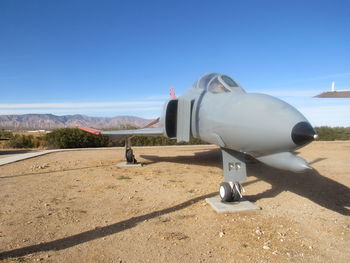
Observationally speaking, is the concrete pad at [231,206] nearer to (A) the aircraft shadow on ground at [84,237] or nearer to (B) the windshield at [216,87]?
(A) the aircraft shadow on ground at [84,237]

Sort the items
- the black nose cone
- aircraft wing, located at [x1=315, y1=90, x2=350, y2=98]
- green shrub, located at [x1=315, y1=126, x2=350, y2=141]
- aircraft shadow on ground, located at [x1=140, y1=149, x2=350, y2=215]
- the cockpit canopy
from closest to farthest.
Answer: the black nose cone → the cockpit canopy → aircraft shadow on ground, located at [x1=140, y1=149, x2=350, y2=215] → aircraft wing, located at [x1=315, y1=90, x2=350, y2=98] → green shrub, located at [x1=315, y1=126, x2=350, y2=141]

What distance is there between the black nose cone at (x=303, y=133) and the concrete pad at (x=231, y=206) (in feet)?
8.27

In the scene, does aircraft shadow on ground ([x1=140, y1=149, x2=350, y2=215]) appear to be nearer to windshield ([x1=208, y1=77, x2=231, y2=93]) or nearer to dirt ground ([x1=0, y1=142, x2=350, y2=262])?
dirt ground ([x1=0, y1=142, x2=350, y2=262])

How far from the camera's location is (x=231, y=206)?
20.1ft

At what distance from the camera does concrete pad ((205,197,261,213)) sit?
5.96 m

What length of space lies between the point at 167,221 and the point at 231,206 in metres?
1.52

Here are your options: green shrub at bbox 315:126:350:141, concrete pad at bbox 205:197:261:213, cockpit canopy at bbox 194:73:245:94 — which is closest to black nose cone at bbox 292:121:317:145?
cockpit canopy at bbox 194:73:245:94

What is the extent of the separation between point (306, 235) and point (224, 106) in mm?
2608

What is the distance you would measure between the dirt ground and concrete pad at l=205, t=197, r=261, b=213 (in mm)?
147

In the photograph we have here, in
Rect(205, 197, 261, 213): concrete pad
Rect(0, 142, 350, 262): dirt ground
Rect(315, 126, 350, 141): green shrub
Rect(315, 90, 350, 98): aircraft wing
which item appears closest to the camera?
Rect(0, 142, 350, 262): dirt ground

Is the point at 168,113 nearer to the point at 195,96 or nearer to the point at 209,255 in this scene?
the point at 195,96

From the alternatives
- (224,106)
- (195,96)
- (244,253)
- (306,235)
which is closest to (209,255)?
(244,253)

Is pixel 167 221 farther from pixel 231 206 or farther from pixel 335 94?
pixel 335 94

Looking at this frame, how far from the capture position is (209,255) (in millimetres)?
4039
